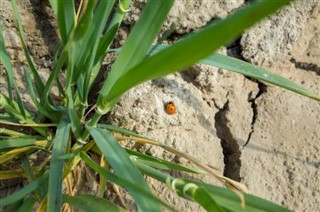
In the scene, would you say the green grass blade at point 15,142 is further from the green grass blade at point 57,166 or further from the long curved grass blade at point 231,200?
the long curved grass blade at point 231,200

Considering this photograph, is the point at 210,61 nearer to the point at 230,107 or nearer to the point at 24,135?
the point at 230,107

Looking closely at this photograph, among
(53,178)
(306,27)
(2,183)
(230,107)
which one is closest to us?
(53,178)

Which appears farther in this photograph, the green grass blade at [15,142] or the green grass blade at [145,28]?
the green grass blade at [15,142]

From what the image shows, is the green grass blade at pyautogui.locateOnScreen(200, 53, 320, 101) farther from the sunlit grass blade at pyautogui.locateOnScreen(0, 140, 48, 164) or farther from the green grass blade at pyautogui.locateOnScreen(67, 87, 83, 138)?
the sunlit grass blade at pyautogui.locateOnScreen(0, 140, 48, 164)

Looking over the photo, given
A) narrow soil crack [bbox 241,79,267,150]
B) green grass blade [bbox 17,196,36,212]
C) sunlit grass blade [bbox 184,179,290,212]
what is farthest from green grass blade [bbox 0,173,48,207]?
narrow soil crack [bbox 241,79,267,150]

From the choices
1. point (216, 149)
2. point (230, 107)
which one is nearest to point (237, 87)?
point (230, 107)

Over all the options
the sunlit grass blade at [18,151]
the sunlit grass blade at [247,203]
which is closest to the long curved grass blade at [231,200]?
the sunlit grass blade at [247,203]
